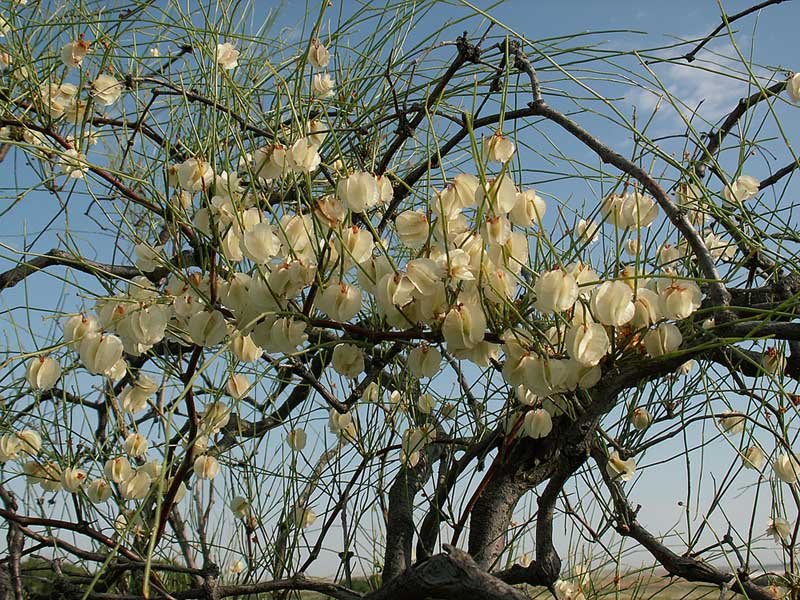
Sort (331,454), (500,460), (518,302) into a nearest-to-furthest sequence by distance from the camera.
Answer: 1. (518,302)
2. (500,460)
3. (331,454)

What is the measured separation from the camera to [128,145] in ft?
4.34

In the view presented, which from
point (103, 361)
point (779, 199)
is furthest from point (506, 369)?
point (779, 199)

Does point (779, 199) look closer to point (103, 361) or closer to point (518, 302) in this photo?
point (518, 302)

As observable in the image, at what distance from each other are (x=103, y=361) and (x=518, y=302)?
485 mm

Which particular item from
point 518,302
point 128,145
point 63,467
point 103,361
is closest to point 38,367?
point 103,361

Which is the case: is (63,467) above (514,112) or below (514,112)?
below

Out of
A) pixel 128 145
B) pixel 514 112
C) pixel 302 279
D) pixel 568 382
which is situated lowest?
pixel 568 382

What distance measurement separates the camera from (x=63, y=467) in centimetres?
156

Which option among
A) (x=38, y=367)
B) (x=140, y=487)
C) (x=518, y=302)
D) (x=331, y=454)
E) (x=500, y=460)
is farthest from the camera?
(x=331, y=454)

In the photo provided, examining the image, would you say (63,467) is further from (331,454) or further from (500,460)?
(500,460)

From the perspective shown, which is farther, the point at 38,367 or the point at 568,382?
the point at 38,367

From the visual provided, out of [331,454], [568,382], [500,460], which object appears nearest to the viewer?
[568,382]

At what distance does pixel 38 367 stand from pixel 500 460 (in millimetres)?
702

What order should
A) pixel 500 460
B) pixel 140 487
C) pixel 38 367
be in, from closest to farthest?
pixel 38 367
pixel 500 460
pixel 140 487
